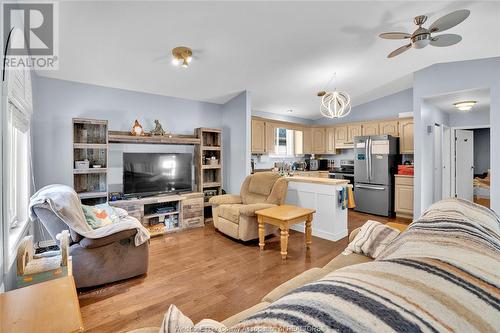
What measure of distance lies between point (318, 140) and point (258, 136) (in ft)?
7.36

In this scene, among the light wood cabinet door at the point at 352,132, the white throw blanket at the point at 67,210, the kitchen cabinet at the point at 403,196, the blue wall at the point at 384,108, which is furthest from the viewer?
the light wood cabinet door at the point at 352,132

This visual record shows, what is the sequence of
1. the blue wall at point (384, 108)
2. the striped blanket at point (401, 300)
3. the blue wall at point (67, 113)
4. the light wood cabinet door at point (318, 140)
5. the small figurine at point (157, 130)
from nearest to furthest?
the striped blanket at point (401, 300) < the blue wall at point (67, 113) < the small figurine at point (157, 130) < the blue wall at point (384, 108) < the light wood cabinet door at point (318, 140)

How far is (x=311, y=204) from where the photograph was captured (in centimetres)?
398

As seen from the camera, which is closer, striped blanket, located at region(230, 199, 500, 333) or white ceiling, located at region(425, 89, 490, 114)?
striped blanket, located at region(230, 199, 500, 333)

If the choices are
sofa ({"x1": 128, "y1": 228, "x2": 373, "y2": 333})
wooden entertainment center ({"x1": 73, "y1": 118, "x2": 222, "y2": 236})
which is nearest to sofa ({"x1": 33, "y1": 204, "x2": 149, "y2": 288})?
wooden entertainment center ({"x1": 73, "y1": 118, "x2": 222, "y2": 236})

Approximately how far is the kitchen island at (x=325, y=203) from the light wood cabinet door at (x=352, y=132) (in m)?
2.77

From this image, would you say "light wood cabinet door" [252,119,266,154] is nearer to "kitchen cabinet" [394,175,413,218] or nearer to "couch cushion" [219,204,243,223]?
"couch cushion" [219,204,243,223]

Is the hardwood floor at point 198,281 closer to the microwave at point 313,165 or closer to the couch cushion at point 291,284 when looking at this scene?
the couch cushion at point 291,284

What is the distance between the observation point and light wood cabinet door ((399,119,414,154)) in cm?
519

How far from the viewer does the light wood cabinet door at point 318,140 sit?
6.79 meters

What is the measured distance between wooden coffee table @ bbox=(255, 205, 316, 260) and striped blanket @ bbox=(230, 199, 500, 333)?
256 cm

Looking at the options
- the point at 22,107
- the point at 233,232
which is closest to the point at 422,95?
the point at 233,232

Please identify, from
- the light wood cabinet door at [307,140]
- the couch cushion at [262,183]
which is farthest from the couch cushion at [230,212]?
the light wood cabinet door at [307,140]

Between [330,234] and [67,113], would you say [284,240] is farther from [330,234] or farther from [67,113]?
[67,113]
